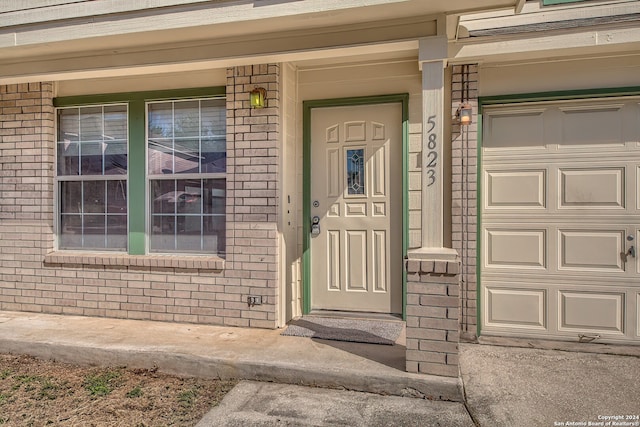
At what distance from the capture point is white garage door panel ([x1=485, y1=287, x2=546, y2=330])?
14.1 ft

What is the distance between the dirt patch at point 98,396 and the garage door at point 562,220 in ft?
9.30

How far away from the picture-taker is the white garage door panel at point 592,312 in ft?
13.6

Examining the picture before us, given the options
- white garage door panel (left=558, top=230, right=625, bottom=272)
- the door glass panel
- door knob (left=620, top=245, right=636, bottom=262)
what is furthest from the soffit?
door knob (left=620, top=245, right=636, bottom=262)

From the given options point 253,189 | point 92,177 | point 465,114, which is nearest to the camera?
point 465,114

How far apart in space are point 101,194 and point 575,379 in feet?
16.4

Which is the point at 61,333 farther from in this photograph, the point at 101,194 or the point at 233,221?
the point at 233,221

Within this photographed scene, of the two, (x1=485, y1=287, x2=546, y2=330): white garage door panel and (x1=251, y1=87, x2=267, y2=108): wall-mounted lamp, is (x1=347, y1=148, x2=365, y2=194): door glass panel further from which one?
(x1=485, y1=287, x2=546, y2=330): white garage door panel

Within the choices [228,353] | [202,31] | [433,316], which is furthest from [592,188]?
[202,31]

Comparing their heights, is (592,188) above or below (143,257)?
above

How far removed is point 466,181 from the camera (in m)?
4.25

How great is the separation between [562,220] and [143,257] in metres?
4.25

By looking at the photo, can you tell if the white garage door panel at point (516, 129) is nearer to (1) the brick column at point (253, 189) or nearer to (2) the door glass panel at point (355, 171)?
(2) the door glass panel at point (355, 171)

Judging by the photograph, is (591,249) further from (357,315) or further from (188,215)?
(188,215)

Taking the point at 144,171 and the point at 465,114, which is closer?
the point at 465,114
